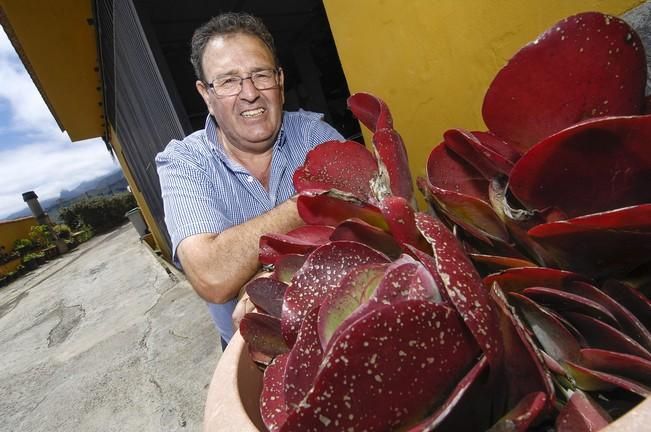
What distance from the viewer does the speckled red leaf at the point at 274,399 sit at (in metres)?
0.31

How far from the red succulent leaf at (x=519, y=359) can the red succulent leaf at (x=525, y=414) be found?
1cm

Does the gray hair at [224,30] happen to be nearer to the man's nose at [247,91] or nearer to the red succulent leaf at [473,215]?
the man's nose at [247,91]

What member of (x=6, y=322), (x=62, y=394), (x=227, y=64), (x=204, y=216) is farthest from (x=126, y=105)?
(x=6, y=322)

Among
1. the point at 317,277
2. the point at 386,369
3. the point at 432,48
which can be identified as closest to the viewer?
the point at 386,369

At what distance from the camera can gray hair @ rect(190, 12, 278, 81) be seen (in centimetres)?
144

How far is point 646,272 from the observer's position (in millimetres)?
293

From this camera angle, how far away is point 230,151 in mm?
1551

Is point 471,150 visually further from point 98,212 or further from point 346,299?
point 98,212

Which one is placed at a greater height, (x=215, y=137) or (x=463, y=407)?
(x=215, y=137)

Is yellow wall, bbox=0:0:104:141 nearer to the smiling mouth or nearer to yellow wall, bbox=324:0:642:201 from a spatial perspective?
the smiling mouth

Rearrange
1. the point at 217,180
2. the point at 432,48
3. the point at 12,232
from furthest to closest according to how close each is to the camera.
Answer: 1. the point at 12,232
2. the point at 217,180
3. the point at 432,48

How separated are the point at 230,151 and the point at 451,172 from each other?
4.34ft

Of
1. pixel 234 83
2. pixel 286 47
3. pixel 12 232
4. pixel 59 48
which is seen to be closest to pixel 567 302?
pixel 234 83

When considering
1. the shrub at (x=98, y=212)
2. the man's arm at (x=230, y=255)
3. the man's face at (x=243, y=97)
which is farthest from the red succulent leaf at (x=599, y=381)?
the shrub at (x=98, y=212)
